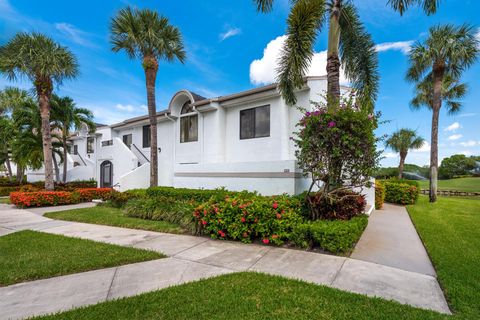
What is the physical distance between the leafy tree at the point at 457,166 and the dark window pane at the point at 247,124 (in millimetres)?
53750

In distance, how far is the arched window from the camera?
15570 millimetres

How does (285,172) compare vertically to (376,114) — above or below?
below

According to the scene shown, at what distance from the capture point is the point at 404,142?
25.4m

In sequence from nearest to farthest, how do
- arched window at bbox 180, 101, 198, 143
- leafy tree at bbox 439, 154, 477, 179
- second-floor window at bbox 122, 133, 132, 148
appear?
1. arched window at bbox 180, 101, 198, 143
2. second-floor window at bbox 122, 133, 132, 148
3. leafy tree at bbox 439, 154, 477, 179

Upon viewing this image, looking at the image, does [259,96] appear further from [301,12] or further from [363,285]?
[363,285]

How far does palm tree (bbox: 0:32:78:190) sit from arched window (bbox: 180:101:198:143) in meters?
6.86

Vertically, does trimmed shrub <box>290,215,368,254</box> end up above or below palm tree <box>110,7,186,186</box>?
below

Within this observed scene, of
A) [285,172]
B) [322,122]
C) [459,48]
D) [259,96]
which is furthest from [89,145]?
[459,48]

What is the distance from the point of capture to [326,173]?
6.28 metres

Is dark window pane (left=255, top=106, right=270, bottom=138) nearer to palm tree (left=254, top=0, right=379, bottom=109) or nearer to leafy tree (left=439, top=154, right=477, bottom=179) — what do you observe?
palm tree (left=254, top=0, right=379, bottom=109)

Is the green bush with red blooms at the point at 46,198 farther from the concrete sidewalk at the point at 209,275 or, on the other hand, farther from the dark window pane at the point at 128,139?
the concrete sidewalk at the point at 209,275

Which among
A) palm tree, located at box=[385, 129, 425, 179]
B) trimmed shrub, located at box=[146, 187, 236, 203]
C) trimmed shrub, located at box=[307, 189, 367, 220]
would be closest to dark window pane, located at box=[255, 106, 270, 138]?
trimmed shrub, located at box=[146, 187, 236, 203]

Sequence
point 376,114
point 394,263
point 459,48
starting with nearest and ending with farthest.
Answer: point 394,263 → point 376,114 → point 459,48

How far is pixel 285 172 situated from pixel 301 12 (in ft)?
17.8
